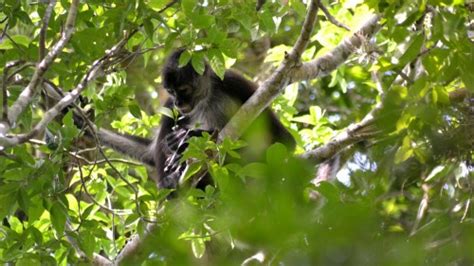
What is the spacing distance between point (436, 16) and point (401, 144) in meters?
0.86

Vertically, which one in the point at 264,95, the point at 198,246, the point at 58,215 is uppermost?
the point at 264,95

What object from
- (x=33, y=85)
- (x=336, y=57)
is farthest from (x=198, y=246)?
(x=336, y=57)

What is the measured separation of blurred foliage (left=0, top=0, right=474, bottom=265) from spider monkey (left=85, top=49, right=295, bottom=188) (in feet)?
0.61

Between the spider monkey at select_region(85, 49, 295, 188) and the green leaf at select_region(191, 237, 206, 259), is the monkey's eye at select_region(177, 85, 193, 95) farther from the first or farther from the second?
the green leaf at select_region(191, 237, 206, 259)

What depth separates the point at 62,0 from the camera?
4.91 meters

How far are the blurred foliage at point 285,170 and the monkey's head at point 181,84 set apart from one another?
466 millimetres

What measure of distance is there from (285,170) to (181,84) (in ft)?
16.8

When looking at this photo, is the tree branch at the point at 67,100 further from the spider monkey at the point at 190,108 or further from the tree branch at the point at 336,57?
the spider monkey at the point at 190,108

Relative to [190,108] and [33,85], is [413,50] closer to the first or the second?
[33,85]

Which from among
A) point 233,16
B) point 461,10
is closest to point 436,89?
point 461,10

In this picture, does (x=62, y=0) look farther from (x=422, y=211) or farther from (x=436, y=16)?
(x=422, y=211)

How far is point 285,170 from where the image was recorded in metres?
2.07

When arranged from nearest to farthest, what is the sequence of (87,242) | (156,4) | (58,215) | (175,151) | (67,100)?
(67,100) → (58,215) → (87,242) → (156,4) → (175,151)

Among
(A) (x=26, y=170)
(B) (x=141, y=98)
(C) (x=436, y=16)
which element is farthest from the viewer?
(B) (x=141, y=98)
